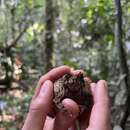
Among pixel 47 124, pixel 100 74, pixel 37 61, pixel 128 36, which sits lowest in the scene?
pixel 37 61

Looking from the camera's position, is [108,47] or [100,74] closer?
[100,74]

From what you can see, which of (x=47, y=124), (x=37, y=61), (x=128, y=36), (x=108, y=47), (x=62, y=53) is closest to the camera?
(x=47, y=124)

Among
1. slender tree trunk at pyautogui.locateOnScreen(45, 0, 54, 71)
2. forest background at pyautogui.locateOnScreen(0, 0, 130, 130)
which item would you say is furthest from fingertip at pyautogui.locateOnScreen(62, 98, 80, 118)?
slender tree trunk at pyautogui.locateOnScreen(45, 0, 54, 71)

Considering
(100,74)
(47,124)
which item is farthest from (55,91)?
(100,74)

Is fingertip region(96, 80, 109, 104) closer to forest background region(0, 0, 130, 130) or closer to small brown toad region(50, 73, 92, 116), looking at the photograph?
small brown toad region(50, 73, 92, 116)

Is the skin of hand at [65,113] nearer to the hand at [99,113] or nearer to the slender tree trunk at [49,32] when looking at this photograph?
the hand at [99,113]

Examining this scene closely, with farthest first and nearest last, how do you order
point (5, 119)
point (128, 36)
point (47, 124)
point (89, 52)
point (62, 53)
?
point (62, 53)
point (89, 52)
point (5, 119)
point (128, 36)
point (47, 124)

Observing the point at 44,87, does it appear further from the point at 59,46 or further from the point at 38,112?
the point at 59,46

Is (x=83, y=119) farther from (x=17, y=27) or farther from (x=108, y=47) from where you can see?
(x=17, y=27)

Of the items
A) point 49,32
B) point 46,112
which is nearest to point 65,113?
point 46,112
